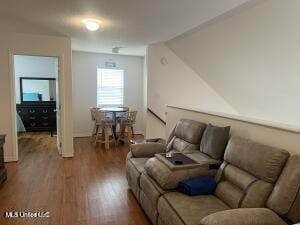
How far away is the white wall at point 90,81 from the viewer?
655cm

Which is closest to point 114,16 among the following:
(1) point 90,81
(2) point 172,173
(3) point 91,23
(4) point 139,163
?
(3) point 91,23

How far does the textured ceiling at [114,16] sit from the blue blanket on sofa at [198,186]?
1968mm

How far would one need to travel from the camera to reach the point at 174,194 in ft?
6.79

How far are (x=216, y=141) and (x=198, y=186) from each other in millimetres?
562

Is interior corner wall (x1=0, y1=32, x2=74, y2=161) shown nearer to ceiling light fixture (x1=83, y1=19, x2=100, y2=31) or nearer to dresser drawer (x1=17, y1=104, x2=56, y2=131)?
ceiling light fixture (x1=83, y1=19, x2=100, y2=31)

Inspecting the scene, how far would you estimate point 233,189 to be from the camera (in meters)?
1.99

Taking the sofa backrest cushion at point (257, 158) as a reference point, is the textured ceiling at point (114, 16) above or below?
above

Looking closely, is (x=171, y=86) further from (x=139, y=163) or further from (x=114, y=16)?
(x=139, y=163)

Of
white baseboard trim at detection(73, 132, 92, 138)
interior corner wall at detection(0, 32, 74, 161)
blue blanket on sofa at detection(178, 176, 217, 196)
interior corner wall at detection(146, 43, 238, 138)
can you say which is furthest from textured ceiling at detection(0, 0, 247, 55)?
white baseboard trim at detection(73, 132, 92, 138)

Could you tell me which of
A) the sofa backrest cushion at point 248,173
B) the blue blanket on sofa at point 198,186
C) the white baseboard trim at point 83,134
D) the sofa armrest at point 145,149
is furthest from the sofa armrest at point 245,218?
the white baseboard trim at point 83,134

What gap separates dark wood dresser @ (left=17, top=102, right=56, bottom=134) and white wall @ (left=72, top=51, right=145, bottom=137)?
0.90 meters

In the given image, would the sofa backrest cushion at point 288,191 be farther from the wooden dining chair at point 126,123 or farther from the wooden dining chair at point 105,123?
the wooden dining chair at point 126,123

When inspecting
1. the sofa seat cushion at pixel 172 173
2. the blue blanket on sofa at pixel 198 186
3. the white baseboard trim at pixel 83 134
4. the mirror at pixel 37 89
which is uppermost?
the mirror at pixel 37 89

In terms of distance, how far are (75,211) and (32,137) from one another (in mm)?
4513
